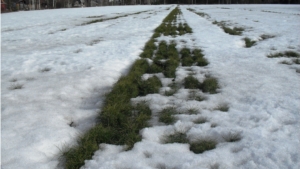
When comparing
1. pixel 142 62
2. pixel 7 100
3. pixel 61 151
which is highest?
pixel 142 62

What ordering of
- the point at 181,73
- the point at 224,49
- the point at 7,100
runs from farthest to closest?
the point at 224,49 → the point at 181,73 → the point at 7,100

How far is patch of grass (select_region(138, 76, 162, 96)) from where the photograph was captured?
→ 4.55 meters

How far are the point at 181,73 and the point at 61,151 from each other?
3448 millimetres

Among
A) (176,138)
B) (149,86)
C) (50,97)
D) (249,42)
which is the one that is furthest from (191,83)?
(249,42)

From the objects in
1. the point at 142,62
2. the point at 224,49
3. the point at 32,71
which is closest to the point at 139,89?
the point at 142,62

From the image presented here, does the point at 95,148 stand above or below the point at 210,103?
below

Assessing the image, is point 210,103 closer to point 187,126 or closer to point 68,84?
point 187,126

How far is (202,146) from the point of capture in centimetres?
283

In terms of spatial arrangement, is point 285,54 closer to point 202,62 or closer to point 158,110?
point 202,62

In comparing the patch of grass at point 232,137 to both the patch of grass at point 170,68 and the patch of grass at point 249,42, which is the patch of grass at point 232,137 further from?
the patch of grass at point 249,42

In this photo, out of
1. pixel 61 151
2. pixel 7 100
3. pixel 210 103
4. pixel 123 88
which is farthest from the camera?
pixel 123 88

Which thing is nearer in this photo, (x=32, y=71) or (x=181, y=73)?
(x=181, y=73)

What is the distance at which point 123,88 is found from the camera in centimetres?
451

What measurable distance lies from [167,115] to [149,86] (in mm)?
1214
